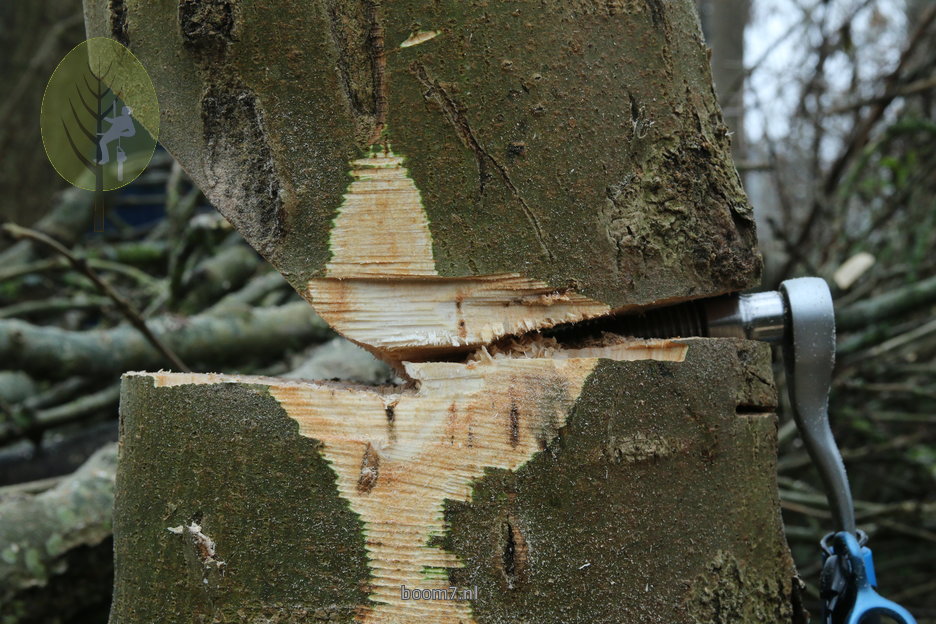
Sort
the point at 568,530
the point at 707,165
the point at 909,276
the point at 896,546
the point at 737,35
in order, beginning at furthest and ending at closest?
1. the point at 737,35
2. the point at 896,546
3. the point at 909,276
4. the point at 707,165
5. the point at 568,530

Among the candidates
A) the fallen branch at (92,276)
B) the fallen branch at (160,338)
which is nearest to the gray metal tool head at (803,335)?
the fallen branch at (92,276)

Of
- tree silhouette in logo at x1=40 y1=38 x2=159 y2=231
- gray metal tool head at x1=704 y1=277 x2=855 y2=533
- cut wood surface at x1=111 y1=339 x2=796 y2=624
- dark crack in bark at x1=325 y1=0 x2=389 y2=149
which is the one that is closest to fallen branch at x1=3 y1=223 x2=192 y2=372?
tree silhouette in logo at x1=40 y1=38 x2=159 y2=231

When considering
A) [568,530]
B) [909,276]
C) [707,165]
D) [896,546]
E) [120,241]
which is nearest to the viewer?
[568,530]

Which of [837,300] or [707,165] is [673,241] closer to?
[707,165]

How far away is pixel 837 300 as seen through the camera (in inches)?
113

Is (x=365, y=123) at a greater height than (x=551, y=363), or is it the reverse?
(x=365, y=123)

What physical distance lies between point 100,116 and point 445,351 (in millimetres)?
536

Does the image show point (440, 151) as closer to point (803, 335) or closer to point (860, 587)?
point (803, 335)

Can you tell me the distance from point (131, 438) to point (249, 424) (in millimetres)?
168

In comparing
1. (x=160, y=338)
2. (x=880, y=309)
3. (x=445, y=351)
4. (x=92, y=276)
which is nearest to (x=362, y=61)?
(x=445, y=351)

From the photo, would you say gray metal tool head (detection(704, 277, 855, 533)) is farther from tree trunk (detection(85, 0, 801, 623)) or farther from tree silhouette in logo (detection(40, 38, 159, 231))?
tree silhouette in logo (detection(40, 38, 159, 231))

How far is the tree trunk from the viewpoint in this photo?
82cm

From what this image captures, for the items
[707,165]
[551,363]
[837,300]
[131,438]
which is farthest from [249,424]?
[837,300]

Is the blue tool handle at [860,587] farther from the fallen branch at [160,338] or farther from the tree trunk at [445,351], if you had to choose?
the fallen branch at [160,338]
